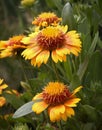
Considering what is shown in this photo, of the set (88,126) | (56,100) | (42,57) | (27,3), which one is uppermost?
(27,3)

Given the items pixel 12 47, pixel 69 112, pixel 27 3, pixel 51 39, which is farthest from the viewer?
pixel 27 3

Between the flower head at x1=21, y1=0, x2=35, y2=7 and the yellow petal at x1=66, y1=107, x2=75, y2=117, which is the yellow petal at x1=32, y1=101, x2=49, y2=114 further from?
the flower head at x1=21, y1=0, x2=35, y2=7

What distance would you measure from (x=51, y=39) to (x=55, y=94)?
14cm

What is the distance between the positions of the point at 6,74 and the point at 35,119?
799 mm

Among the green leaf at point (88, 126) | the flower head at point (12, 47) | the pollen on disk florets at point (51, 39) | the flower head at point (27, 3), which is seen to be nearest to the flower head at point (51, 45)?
the pollen on disk florets at point (51, 39)

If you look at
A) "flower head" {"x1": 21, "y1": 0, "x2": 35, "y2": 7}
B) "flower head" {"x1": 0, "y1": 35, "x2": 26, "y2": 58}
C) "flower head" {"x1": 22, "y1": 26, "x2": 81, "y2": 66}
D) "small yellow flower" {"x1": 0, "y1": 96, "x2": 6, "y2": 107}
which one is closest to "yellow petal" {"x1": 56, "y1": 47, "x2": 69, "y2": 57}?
"flower head" {"x1": 22, "y1": 26, "x2": 81, "y2": 66}

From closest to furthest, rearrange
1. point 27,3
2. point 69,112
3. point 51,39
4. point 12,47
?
Answer: point 69,112
point 51,39
point 12,47
point 27,3

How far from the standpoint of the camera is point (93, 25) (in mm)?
1293

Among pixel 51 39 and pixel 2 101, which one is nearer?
pixel 51 39

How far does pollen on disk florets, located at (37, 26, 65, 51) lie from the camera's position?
1.01 m

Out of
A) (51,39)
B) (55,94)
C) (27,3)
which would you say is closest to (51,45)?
(51,39)

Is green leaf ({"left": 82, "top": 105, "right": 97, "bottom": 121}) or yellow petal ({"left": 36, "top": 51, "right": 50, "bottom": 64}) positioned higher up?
yellow petal ({"left": 36, "top": 51, "right": 50, "bottom": 64})

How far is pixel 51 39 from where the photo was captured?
1.02m

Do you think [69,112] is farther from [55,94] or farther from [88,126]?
[88,126]
